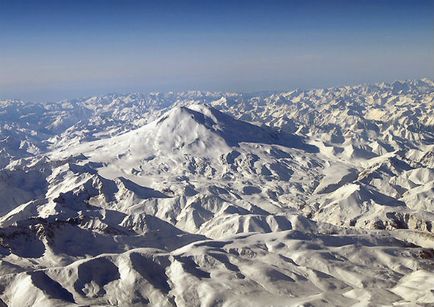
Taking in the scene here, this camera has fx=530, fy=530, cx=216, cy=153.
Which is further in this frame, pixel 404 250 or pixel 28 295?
pixel 404 250

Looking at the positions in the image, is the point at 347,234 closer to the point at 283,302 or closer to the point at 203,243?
the point at 203,243

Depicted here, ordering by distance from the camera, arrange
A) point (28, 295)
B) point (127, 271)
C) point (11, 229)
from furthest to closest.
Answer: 1. point (11, 229)
2. point (127, 271)
3. point (28, 295)

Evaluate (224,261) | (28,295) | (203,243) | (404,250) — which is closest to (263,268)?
(224,261)

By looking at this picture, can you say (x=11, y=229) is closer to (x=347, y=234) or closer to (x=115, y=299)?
(x=115, y=299)

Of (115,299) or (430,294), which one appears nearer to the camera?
(430,294)

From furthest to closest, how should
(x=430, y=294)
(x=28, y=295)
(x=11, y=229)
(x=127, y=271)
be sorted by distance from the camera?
(x=11, y=229)
(x=127, y=271)
(x=28, y=295)
(x=430, y=294)

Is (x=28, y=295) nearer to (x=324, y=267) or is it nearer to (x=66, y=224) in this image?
(x=66, y=224)

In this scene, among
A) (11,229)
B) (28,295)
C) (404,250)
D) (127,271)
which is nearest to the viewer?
(28,295)

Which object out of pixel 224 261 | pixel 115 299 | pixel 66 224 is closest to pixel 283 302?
pixel 224 261

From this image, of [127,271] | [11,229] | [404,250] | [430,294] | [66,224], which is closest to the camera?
[430,294]
